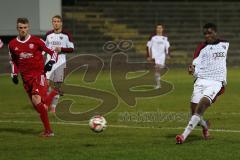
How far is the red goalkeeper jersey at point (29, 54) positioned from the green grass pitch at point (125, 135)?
1219 millimetres

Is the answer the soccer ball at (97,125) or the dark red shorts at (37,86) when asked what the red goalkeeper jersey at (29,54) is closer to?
the dark red shorts at (37,86)

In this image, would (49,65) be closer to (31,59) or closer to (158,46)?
(31,59)

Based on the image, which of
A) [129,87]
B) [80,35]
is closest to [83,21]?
[80,35]

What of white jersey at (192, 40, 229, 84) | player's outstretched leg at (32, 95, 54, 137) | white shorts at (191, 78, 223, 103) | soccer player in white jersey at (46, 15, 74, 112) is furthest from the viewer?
soccer player in white jersey at (46, 15, 74, 112)

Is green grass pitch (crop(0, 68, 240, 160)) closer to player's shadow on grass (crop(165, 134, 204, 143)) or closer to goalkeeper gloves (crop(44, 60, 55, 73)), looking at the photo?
player's shadow on grass (crop(165, 134, 204, 143))

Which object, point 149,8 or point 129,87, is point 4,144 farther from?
point 149,8

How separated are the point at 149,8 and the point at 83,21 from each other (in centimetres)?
468

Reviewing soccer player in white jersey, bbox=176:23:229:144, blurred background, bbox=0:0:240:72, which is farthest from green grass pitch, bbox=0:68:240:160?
blurred background, bbox=0:0:240:72

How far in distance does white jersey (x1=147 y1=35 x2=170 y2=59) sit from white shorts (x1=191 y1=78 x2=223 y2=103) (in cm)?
1322

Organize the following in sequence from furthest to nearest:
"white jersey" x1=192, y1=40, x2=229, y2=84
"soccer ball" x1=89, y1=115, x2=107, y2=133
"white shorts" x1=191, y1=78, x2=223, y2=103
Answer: "soccer ball" x1=89, y1=115, x2=107, y2=133, "white jersey" x1=192, y1=40, x2=229, y2=84, "white shorts" x1=191, y1=78, x2=223, y2=103

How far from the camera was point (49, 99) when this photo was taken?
46.6 ft

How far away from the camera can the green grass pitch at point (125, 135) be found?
9750 millimetres

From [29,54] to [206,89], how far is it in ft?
11.7

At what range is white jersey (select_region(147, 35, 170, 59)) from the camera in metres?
24.5
